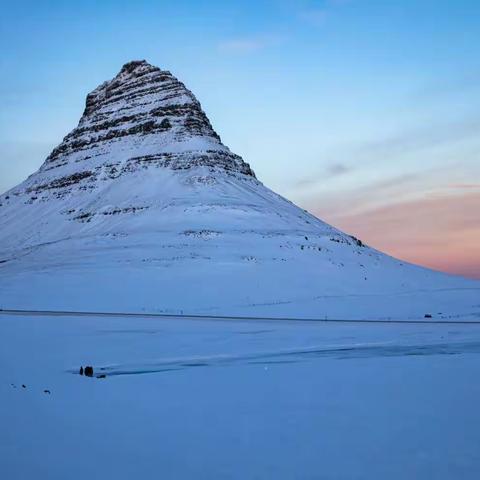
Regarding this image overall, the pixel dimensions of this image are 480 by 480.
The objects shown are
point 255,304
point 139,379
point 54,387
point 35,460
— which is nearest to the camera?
point 35,460

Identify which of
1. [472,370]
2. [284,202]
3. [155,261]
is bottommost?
[472,370]

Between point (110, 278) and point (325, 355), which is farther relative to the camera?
point (110, 278)

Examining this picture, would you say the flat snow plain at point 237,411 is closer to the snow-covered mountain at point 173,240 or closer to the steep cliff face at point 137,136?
the snow-covered mountain at point 173,240

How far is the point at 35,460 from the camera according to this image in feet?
25.7

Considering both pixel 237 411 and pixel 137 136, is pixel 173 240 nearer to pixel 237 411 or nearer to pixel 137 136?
pixel 137 136

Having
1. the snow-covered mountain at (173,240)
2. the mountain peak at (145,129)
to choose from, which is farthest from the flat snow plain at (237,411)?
the mountain peak at (145,129)

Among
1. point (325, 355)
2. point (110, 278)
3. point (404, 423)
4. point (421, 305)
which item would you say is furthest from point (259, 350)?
point (110, 278)

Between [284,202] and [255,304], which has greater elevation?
[284,202]

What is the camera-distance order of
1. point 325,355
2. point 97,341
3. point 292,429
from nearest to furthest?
1. point 292,429
2. point 325,355
3. point 97,341

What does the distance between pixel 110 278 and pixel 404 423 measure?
49767 millimetres

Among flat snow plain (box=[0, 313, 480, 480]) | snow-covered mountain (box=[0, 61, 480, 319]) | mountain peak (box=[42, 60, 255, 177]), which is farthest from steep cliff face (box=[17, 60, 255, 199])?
flat snow plain (box=[0, 313, 480, 480])

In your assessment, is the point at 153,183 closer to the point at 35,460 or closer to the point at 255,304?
the point at 255,304

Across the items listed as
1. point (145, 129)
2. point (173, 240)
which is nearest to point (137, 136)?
point (145, 129)

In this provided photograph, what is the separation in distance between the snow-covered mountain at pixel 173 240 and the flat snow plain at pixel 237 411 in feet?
71.8
